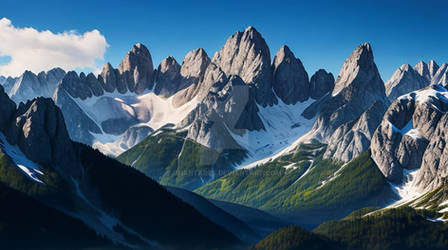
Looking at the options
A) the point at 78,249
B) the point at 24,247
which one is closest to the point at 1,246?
the point at 24,247

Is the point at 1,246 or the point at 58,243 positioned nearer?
the point at 1,246

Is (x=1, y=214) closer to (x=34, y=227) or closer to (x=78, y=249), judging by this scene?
(x=34, y=227)

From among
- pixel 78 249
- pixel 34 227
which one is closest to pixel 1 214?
pixel 34 227

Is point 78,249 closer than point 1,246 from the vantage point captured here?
No

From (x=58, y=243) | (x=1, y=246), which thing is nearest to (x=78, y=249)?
(x=58, y=243)

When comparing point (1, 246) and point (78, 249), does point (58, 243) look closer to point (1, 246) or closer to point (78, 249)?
point (78, 249)
